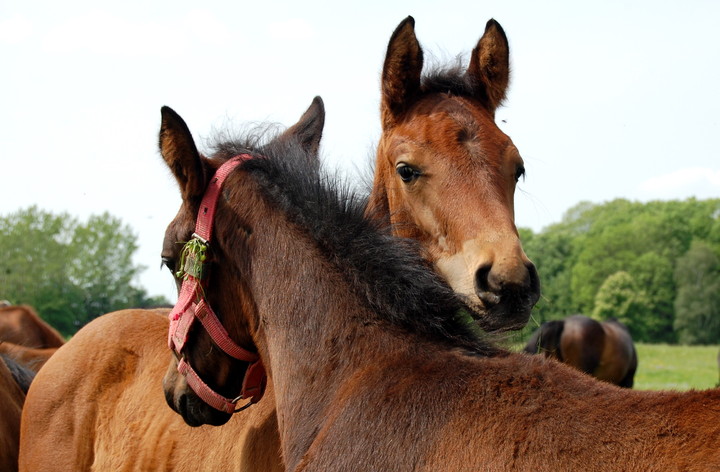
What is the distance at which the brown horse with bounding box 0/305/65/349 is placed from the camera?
10117 millimetres

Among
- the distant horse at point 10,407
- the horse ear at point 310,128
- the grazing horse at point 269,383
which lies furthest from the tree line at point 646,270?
the horse ear at point 310,128

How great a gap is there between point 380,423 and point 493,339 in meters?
0.59

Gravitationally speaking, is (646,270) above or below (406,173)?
above

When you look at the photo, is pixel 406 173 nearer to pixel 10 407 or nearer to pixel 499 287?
pixel 499 287

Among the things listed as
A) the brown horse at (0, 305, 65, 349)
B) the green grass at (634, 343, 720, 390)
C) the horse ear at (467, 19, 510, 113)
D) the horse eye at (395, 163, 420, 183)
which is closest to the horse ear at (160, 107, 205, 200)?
the horse eye at (395, 163, 420, 183)

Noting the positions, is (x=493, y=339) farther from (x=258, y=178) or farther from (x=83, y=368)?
(x=83, y=368)

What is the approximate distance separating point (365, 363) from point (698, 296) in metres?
70.9

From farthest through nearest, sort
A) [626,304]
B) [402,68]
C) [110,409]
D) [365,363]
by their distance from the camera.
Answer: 1. [626,304]
2. [110,409]
3. [402,68]
4. [365,363]

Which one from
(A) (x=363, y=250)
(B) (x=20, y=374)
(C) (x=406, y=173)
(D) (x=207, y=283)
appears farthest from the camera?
(B) (x=20, y=374)

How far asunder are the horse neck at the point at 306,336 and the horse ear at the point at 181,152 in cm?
44

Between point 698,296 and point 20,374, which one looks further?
point 698,296

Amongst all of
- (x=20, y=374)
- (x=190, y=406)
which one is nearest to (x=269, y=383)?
(x=190, y=406)

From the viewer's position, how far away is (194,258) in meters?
2.99

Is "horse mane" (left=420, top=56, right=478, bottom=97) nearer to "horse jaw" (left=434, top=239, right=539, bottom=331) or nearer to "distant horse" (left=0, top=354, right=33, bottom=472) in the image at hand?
"horse jaw" (left=434, top=239, right=539, bottom=331)
